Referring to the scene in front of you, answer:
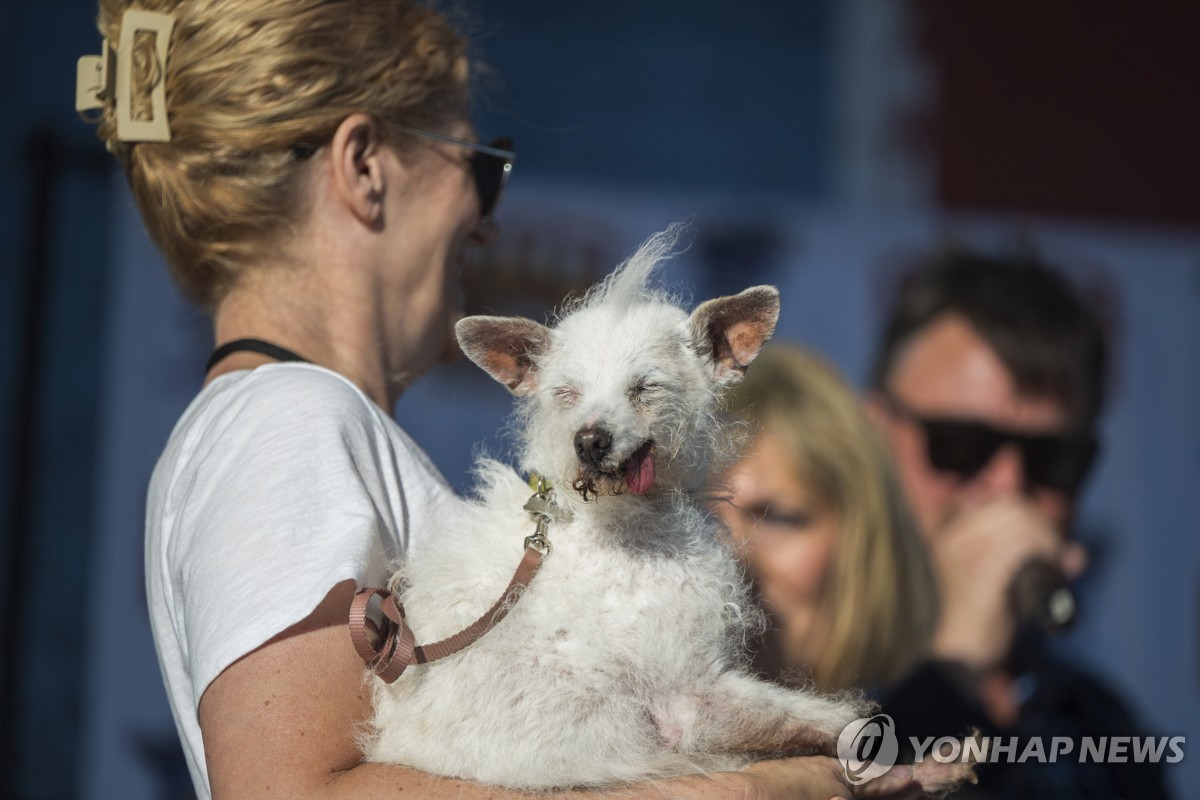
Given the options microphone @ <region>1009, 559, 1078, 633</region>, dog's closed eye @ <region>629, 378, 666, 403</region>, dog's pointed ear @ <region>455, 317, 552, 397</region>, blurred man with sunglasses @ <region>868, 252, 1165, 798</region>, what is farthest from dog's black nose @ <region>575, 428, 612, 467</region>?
microphone @ <region>1009, 559, 1078, 633</region>

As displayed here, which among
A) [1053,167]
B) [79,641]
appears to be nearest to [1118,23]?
[1053,167]

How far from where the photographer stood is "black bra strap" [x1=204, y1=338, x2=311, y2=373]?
1.73 meters

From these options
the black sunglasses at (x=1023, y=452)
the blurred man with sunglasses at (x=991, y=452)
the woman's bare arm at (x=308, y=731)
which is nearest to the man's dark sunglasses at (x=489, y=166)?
the woman's bare arm at (x=308, y=731)

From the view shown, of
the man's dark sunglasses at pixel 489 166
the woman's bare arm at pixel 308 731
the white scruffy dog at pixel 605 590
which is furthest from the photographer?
the man's dark sunglasses at pixel 489 166

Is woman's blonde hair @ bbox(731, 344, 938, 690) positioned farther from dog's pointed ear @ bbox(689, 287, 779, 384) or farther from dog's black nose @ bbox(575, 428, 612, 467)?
dog's black nose @ bbox(575, 428, 612, 467)

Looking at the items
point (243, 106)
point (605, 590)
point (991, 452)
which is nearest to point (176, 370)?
point (243, 106)

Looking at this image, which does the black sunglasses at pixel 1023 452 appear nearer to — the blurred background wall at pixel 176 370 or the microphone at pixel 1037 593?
the blurred background wall at pixel 176 370

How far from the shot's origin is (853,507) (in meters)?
3.82

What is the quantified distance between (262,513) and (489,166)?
0.86m

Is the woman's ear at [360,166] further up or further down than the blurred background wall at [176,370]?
further up

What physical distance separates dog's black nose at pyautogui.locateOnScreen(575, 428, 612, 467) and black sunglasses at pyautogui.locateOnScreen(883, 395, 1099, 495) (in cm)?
295

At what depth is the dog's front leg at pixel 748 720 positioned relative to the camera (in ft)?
5.07

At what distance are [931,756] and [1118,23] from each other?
601 cm

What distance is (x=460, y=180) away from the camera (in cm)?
199
